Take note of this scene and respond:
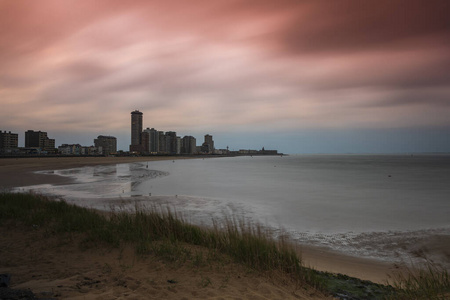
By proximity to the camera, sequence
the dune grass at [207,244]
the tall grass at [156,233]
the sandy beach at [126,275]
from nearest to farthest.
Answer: the sandy beach at [126,275], the dune grass at [207,244], the tall grass at [156,233]

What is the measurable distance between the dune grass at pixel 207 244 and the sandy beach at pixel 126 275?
1.35 ft

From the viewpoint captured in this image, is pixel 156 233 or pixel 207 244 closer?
pixel 207 244

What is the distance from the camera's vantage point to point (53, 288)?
5629 millimetres

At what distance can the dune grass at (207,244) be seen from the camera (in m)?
6.53

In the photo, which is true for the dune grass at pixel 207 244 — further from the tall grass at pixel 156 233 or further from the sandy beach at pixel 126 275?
the sandy beach at pixel 126 275

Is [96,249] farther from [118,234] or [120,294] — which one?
[120,294]

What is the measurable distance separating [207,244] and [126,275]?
291cm

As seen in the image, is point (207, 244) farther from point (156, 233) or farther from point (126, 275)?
point (126, 275)

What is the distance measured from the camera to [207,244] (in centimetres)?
888

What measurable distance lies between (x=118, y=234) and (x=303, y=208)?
15010 mm

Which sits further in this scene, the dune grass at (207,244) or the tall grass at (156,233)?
the tall grass at (156,233)

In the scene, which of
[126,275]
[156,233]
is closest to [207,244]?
[156,233]

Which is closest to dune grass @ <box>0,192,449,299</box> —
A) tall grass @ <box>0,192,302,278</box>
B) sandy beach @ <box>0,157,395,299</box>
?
tall grass @ <box>0,192,302,278</box>

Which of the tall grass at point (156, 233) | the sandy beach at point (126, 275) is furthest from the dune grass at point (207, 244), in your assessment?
the sandy beach at point (126, 275)
